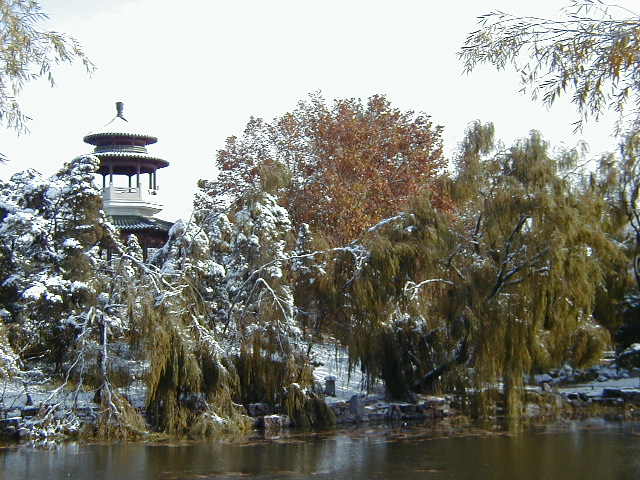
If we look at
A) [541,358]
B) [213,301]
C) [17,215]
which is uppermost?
[17,215]

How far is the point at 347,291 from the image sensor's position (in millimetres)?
18234

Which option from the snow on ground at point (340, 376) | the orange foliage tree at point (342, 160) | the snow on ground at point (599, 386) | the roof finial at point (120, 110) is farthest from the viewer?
the roof finial at point (120, 110)

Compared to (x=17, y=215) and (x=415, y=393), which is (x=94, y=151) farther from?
(x=415, y=393)

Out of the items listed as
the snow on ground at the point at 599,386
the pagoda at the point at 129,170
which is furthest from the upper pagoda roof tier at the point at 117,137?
the snow on ground at the point at 599,386

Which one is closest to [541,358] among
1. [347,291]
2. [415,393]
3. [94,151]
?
[415,393]

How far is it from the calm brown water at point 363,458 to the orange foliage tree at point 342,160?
11184 mm

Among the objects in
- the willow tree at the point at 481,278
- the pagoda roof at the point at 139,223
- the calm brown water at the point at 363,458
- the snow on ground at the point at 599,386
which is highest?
the pagoda roof at the point at 139,223

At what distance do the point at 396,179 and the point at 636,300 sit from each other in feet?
30.5

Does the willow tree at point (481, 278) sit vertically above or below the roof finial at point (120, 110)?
below

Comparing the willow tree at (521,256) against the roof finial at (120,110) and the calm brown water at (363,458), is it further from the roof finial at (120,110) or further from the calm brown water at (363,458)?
the roof finial at (120,110)

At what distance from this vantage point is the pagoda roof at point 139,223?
1084 inches

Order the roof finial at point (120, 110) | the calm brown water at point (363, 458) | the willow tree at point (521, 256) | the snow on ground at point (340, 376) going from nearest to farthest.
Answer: the calm brown water at point (363, 458) < the willow tree at point (521, 256) < the snow on ground at point (340, 376) < the roof finial at point (120, 110)

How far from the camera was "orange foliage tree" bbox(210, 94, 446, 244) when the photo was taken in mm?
26578

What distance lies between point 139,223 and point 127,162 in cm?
279
